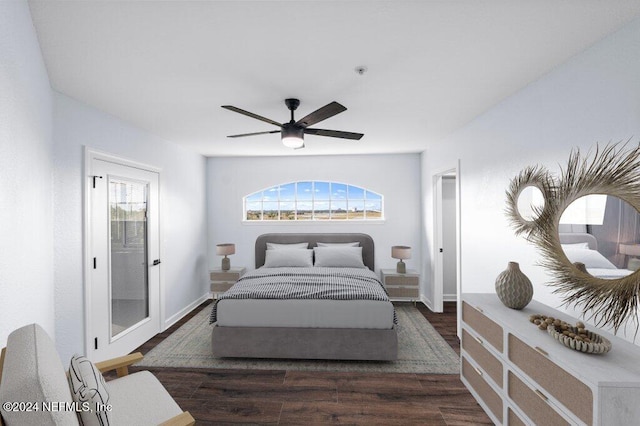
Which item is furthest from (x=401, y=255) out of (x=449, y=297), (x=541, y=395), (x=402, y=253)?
(x=541, y=395)

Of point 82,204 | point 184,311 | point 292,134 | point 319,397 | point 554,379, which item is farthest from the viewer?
point 184,311

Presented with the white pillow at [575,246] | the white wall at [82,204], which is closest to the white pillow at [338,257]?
the white wall at [82,204]

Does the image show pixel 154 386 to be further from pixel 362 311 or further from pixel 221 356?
pixel 362 311

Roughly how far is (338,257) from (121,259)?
9.22 ft

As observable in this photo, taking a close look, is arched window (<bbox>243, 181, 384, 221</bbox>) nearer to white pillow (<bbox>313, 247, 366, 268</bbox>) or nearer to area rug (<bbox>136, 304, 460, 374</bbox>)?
white pillow (<bbox>313, 247, 366, 268</bbox>)

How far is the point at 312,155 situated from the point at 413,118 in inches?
90.5

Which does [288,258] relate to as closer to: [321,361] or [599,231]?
[321,361]

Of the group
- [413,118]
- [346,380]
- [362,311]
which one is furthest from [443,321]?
[413,118]

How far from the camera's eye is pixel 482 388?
2.18 m

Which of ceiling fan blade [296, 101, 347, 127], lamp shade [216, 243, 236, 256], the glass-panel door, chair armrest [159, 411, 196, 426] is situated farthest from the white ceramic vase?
lamp shade [216, 243, 236, 256]

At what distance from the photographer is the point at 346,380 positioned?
263cm

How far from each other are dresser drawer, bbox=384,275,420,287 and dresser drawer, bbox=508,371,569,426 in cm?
274

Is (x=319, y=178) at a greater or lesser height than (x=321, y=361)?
greater

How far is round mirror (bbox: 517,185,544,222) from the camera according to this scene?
2.12 metres
